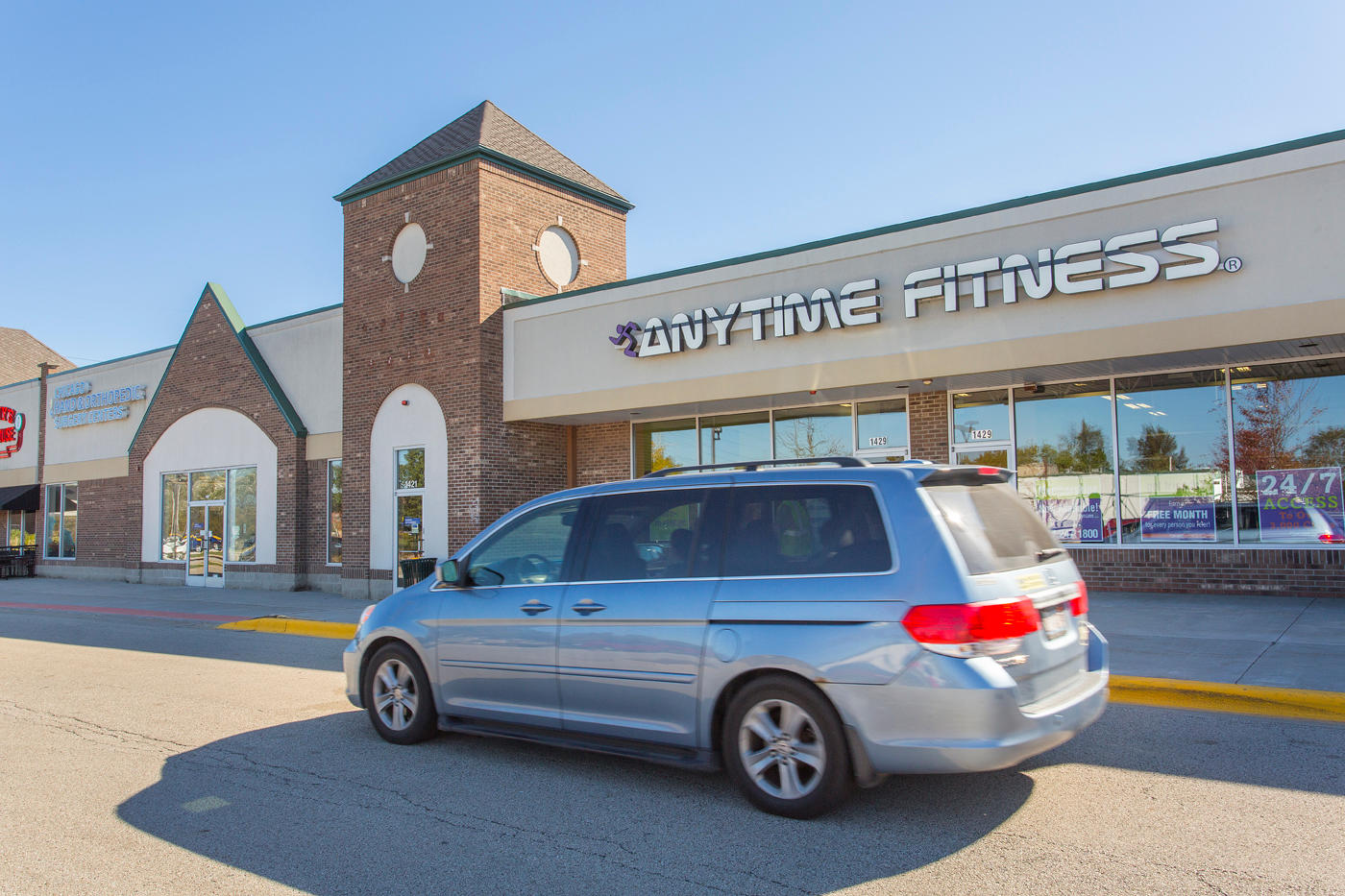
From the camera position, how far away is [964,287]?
12.5 metres

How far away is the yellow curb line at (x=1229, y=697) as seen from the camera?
6574 millimetres

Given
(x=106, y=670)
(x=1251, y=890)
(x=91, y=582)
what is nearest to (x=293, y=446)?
(x=91, y=582)

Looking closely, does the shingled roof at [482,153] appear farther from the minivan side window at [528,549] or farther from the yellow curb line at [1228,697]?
the yellow curb line at [1228,697]

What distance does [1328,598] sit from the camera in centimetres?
1149

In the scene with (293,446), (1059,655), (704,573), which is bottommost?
(1059,655)

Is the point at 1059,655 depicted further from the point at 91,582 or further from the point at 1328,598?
the point at 91,582

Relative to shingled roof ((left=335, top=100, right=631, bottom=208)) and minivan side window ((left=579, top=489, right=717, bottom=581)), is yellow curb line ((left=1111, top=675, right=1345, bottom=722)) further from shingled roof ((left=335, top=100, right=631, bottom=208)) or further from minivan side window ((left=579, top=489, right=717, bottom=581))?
shingled roof ((left=335, top=100, right=631, bottom=208))

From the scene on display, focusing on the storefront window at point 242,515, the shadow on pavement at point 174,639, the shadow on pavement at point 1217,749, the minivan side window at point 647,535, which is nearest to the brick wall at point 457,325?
the storefront window at point 242,515

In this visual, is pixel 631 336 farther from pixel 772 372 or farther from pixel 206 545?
pixel 206 545

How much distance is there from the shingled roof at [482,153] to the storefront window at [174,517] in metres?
8.71

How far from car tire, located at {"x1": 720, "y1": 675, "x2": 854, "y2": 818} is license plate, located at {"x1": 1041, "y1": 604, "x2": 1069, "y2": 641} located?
1.16m

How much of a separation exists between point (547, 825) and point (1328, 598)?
1103 centimetres

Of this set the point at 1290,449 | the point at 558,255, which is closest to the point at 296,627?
the point at 558,255

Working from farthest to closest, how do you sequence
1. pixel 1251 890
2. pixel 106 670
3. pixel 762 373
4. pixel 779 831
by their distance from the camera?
pixel 762 373 < pixel 106 670 < pixel 779 831 < pixel 1251 890
